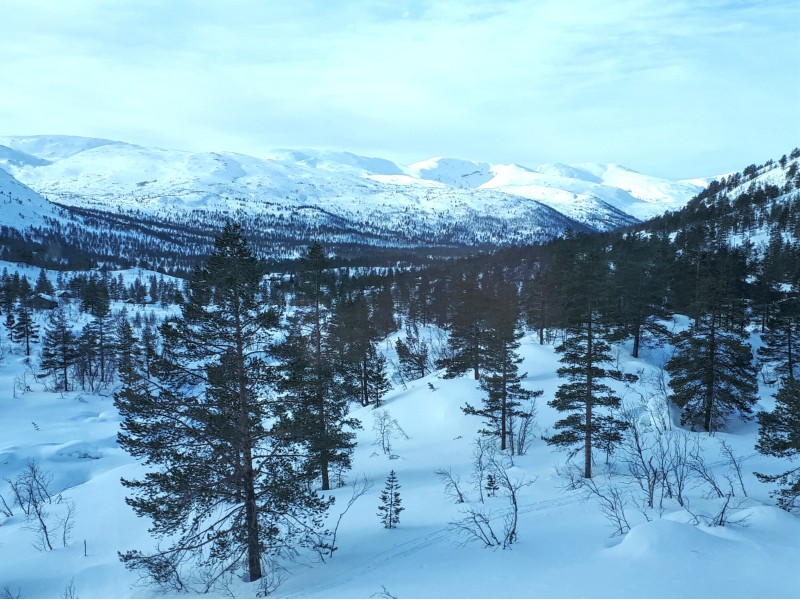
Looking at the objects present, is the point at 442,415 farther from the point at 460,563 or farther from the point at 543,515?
the point at 460,563

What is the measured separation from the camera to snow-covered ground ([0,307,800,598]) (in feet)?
29.3

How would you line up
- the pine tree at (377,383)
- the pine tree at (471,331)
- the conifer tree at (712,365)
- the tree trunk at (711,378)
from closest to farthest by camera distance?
1. the tree trunk at (711,378)
2. the conifer tree at (712,365)
3. the pine tree at (471,331)
4. the pine tree at (377,383)

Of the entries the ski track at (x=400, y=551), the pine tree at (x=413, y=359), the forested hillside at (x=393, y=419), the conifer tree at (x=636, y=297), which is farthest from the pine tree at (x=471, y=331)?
the ski track at (x=400, y=551)

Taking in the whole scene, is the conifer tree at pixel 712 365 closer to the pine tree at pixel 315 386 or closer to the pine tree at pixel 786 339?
the pine tree at pixel 786 339

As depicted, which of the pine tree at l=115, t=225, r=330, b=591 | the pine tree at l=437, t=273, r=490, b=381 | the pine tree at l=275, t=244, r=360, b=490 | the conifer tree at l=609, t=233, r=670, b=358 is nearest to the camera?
the pine tree at l=115, t=225, r=330, b=591

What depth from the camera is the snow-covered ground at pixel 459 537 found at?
29.3 ft

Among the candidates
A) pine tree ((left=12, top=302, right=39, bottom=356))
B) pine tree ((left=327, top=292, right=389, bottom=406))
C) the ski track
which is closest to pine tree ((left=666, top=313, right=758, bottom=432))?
the ski track

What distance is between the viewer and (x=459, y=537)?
44.7ft

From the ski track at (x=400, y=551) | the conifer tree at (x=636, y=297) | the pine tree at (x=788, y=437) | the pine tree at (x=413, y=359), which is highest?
the conifer tree at (x=636, y=297)

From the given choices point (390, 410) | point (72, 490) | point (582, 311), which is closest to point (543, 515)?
point (582, 311)

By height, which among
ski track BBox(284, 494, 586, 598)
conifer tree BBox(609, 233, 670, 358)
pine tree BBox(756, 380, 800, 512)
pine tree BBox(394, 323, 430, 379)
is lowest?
pine tree BBox(394, 323, 430, 379)

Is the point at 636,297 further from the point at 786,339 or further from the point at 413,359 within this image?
the point at 413,359

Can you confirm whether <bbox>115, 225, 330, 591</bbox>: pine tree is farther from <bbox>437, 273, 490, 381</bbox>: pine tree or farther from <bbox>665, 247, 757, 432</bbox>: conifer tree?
<bbox>437, 273, 490, 381</bbox>: pine tree

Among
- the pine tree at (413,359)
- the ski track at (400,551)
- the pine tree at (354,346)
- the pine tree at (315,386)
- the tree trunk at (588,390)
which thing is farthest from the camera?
the pine tree at (413,359)
